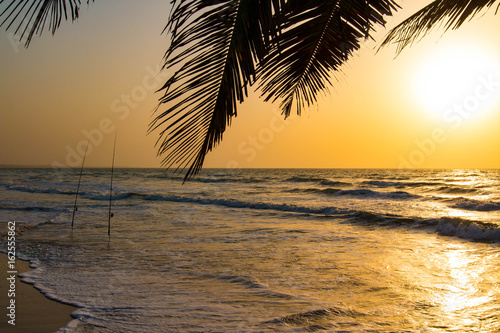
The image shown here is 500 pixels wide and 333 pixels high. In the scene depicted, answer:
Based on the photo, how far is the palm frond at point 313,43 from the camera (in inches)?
84.1

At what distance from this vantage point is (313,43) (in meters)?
2.27

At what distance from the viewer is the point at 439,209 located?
18250 mm

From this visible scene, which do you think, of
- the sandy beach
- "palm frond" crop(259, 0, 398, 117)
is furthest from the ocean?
"palm frond" crop(259, 0, 398, 117)

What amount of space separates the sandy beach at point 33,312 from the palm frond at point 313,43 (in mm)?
3388

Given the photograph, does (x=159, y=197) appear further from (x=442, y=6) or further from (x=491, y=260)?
(x=442, y=6)

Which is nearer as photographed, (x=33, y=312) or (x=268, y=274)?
(x=33, y=312)

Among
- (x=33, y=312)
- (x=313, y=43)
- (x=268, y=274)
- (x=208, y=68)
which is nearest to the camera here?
(x=208, y=68)

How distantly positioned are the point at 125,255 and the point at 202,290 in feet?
9.50

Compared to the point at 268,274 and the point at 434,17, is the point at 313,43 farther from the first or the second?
the point at 268,274

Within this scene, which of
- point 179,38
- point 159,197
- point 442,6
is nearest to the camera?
point 179,38

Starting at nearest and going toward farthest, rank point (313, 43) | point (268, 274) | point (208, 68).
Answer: point (208, 68), point (313, 43), point (268, 274)

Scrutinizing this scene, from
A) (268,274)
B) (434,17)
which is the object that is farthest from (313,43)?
(268,274)

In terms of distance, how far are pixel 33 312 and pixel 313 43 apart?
4.28 meters

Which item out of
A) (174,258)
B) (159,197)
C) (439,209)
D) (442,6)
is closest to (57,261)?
(174,258)
